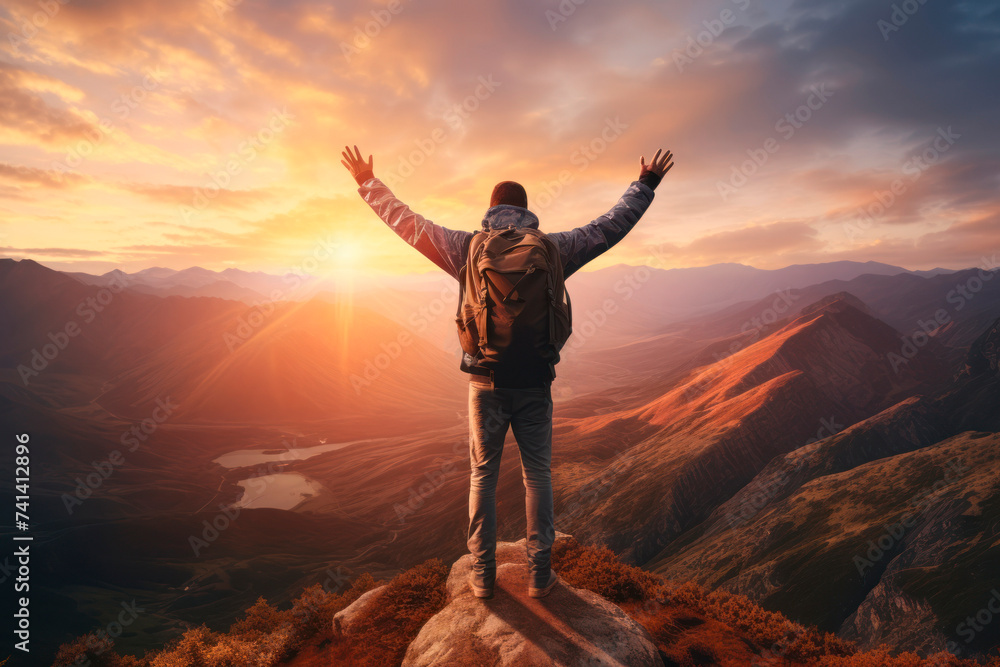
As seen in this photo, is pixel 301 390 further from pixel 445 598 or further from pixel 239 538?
pixel 445 598

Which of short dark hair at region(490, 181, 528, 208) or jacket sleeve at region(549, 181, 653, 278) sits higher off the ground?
short dark hair at region(490, 181, 528, 208)

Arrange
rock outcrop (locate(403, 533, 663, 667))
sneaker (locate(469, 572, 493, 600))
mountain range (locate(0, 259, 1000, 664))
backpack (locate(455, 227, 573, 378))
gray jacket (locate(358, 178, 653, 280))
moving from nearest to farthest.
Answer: backpack (locate(455, 227, 573, 378)) < rock outcrop (locate(403, 533, 663, 667)) < gray jacket (locate(358, 178, 653, 280)) < sneaker (locate(469, 572, 493, 600)) < mountain range (locate(0, 259, 1000, 664))

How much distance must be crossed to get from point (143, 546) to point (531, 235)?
11223cm

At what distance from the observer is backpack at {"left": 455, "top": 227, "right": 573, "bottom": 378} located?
4.31 meters

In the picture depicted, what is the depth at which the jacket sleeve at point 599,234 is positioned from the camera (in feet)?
15.8

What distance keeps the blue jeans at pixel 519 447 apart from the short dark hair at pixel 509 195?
2.11m

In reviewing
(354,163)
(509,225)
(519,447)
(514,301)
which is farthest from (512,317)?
(354,163)

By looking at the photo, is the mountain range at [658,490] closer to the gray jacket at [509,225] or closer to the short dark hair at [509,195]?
the gray jacket at [509,225]

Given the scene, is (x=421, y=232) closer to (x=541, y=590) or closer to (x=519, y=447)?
(x=519, y=447)

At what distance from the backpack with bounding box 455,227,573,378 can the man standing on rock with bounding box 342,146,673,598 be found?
10mm

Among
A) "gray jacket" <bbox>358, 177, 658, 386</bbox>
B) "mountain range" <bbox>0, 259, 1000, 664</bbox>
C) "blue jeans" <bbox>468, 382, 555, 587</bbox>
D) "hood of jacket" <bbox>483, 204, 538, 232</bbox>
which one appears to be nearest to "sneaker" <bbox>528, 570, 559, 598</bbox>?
"blue jeans" <bbox>468, 382, 555, 587</bbox>

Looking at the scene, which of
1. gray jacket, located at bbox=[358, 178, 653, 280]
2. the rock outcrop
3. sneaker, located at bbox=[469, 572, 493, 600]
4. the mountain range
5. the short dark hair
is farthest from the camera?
the mountain range

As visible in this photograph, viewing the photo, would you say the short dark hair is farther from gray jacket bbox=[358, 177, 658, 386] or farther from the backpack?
the backpack

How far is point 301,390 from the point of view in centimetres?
18425
